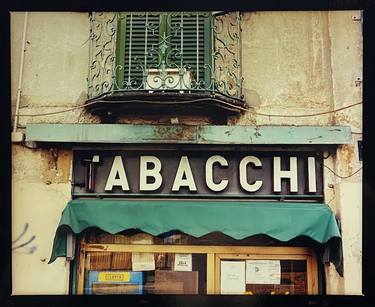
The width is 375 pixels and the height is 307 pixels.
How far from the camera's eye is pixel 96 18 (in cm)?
574

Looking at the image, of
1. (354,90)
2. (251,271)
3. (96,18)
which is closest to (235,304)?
(251,271)

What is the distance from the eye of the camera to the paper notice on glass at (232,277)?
5.54m

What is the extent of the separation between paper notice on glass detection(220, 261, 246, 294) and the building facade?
0.03 feet

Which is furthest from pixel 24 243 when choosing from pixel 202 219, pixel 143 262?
pixel 202 219

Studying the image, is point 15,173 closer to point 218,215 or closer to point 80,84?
point 80,84

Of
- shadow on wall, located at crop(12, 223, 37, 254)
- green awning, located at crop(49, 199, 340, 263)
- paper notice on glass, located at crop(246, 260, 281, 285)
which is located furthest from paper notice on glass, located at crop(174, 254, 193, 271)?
shadow on wall, located at crop(12, 223, 37, 254)

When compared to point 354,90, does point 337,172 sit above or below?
below

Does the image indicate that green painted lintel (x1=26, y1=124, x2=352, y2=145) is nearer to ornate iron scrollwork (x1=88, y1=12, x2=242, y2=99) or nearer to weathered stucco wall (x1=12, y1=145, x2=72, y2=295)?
weathered stucco wall (x1=12, y1=145, x2=72, y2=295)

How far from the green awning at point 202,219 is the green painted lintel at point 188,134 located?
650 mm

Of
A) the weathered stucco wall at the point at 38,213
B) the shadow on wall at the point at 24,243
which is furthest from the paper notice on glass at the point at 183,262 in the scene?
the shadow on wall at the point at 24,243

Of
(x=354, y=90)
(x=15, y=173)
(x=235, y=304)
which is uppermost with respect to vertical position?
(x=354, y=90)

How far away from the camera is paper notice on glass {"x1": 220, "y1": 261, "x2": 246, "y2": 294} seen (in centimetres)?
554

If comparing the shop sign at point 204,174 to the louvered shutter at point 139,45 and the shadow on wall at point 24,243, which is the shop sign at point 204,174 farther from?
the louvered shutter at point 139,45

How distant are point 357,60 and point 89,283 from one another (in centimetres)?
356
